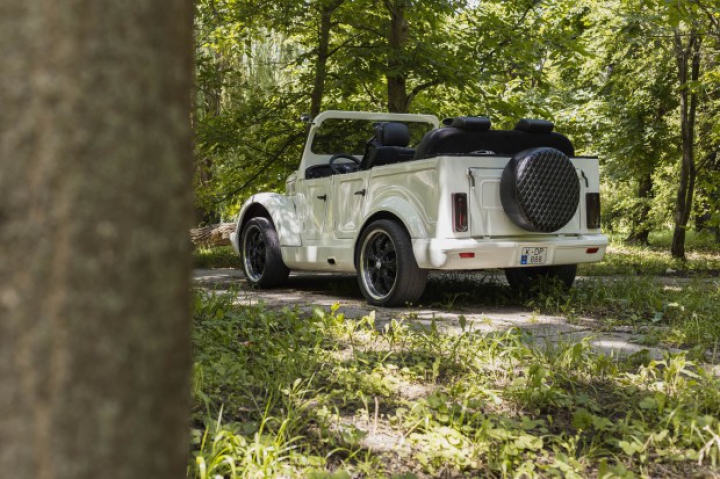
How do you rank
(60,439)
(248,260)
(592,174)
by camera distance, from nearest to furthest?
(60,439) → (592,174) → (248,260)

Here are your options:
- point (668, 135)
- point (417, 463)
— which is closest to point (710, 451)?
point (417, 463)

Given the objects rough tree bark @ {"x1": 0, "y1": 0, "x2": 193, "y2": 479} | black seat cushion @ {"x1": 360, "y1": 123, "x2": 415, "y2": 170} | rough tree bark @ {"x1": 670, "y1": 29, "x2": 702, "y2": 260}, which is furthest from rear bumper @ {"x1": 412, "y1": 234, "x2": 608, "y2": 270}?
rough tree bark @ {"x1": 670, "y1": 29, "x2": 702, "y2": 260}

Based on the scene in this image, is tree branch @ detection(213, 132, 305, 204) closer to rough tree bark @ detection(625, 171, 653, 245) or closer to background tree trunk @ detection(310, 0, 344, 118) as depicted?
background tree trunk @ detection(310, 0, 344, 118)

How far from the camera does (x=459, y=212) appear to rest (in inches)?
247

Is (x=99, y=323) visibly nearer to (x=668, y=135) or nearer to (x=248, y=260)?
(x=248, y=260)

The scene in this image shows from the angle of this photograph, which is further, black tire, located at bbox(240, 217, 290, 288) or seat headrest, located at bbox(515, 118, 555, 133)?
black tire, located at bbox(240, 217, 290, 288)

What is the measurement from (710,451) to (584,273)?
8329mm

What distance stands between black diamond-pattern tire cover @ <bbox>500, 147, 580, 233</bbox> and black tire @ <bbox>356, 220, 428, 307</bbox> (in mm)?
935

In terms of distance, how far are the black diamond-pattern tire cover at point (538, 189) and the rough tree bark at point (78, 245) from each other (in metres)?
5.42

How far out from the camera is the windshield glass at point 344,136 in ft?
30.5

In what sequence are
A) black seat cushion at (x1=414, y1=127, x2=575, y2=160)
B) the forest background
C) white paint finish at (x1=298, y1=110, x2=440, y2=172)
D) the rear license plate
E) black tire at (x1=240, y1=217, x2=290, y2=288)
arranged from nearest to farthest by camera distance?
the rear license plate
black seat cushion at (x1=414, y1=127, x2=575, y2=160)
black tire at (x1=240, y1=217, x2=290, y2=288)
white paint finish at (x1=298, y1=110, x2=440, y2=172)
the forest background

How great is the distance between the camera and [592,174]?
711 centimetres

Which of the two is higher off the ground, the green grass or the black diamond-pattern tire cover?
the black diamond-pattern tire cover

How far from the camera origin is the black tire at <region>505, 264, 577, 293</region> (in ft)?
24.6
